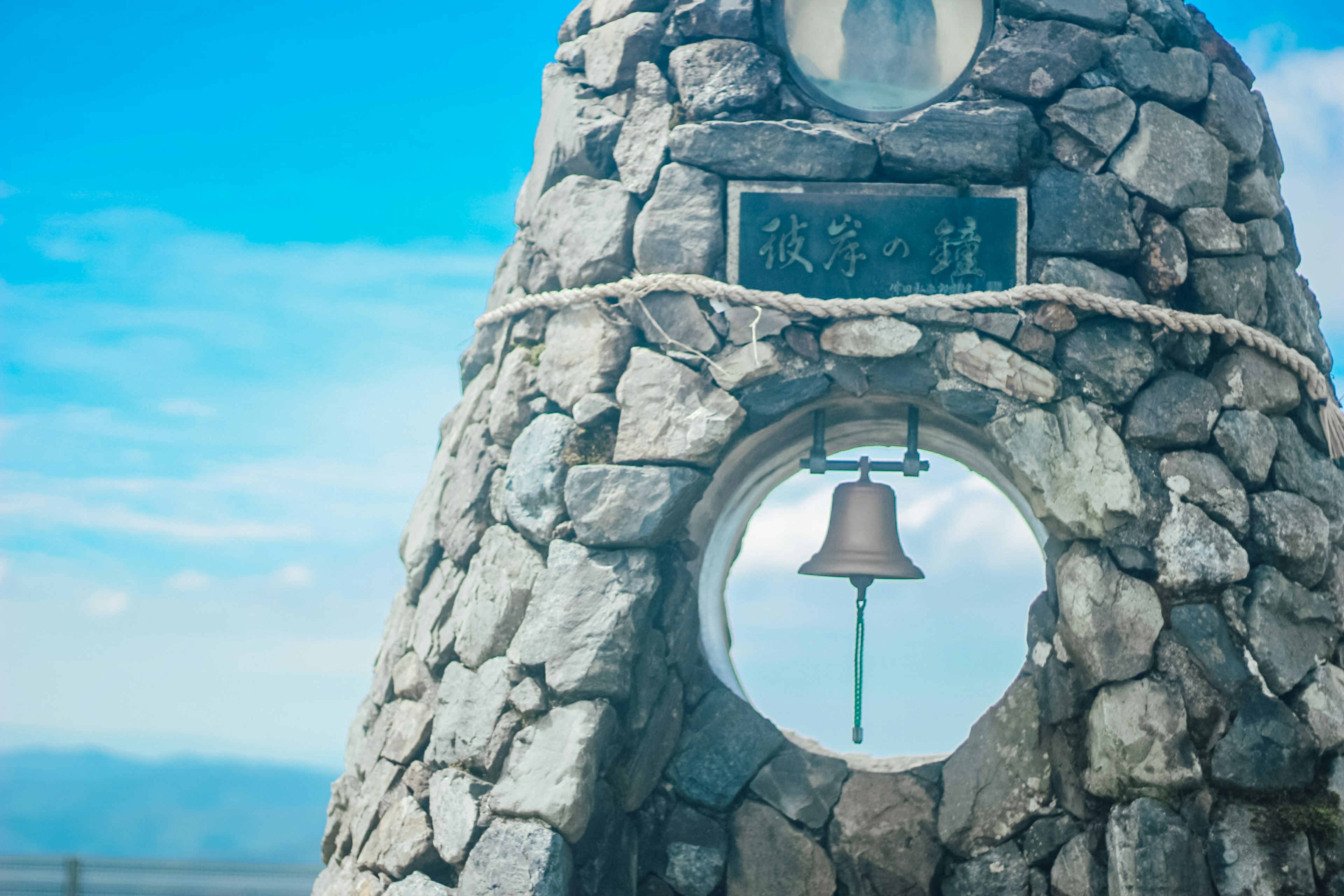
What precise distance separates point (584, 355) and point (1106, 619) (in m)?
1.80

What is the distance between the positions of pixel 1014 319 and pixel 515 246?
6.08 ft

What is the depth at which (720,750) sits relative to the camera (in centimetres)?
366

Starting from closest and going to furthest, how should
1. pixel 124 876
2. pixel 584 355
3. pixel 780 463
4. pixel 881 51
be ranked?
pixel 584 355, pixel 881 51, pixel 780 463, pixel 124 876

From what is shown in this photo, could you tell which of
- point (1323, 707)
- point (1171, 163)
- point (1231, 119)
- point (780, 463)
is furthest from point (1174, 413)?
point (780, 463)

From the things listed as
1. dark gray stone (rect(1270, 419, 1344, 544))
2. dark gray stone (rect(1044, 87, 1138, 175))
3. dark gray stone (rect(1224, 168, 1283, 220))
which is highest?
dark gray stone (rect(1044, 87, 1138, 175))

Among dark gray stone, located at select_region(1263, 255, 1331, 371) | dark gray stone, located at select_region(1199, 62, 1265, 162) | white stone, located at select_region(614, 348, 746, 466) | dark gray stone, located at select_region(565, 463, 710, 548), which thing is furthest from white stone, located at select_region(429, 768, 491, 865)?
dark gray stone, located at select_region(1199, 62, 1265, 162)

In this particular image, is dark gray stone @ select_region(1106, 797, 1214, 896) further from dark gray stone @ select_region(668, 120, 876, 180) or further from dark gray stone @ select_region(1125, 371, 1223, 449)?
dark gray stone @ select_region(668, 120, 876, 180)

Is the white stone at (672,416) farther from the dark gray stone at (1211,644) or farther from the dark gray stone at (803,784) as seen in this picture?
the dark gray stone at (1211,644)

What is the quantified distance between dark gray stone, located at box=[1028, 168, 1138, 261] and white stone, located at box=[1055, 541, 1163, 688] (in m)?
0.94

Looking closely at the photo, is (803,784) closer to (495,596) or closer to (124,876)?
(495,596)

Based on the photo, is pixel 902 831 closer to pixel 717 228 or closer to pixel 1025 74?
pixel 717 228

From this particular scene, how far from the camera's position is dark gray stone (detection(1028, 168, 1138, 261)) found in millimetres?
3479

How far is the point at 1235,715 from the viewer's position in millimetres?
3158

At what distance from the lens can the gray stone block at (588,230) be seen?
360 cm
